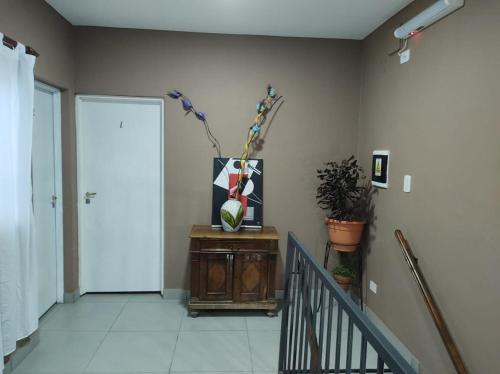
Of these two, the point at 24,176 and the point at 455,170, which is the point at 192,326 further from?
the point at 455,170

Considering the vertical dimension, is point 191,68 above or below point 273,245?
above

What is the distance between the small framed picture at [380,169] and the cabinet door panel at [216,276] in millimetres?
1459

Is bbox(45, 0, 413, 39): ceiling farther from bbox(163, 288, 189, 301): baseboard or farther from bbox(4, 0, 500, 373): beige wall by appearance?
bbox(163, 288, 189, 301): baseboard

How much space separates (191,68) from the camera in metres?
3.37

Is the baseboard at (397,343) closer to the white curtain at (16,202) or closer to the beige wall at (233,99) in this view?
the beige wall at (233,99)

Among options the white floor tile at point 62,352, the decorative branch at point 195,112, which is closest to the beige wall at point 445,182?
the decorative branch at point 195,112

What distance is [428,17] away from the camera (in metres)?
2.23

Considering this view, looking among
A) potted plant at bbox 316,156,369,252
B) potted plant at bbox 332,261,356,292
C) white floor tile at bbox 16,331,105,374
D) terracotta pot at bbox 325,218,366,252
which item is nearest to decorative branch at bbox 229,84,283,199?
potted plant at bbox 316,156,369,252

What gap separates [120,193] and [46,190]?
0.66 meters

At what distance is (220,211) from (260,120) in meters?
0.98

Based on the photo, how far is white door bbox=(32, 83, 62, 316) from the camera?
9.55 ft

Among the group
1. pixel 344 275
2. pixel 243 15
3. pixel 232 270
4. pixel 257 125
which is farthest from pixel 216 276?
pixel 243 15

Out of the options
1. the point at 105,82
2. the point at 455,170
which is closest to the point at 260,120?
the point at 105,82

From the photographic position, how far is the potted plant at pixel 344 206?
10.2ft
